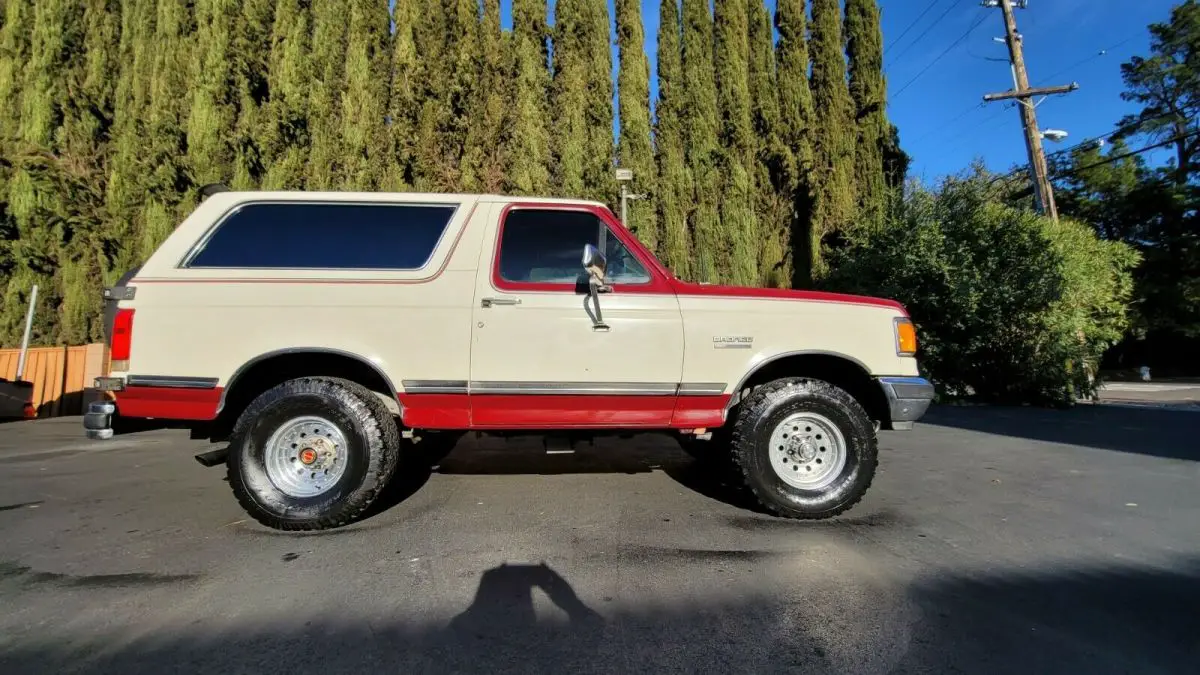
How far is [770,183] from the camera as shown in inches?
538

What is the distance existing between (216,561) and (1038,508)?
5.27 metres

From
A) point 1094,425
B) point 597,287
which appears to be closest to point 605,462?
point 597,287

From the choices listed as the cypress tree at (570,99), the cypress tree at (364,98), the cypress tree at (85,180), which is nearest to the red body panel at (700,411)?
the cypress tree at (570,99)

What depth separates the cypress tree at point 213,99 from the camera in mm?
11875

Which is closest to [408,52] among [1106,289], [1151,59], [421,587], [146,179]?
[146,179]

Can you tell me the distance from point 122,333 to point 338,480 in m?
1.58

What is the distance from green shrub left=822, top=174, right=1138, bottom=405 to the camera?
9156 millimetres

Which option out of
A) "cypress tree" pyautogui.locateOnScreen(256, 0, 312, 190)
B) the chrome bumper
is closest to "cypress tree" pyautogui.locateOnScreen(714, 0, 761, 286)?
"cypress tree" pyautogui.locateOnScreen(256, 0, 312, 190)

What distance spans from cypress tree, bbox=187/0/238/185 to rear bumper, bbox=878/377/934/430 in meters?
13.3

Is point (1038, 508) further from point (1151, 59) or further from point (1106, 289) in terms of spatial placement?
point (1151, 59)

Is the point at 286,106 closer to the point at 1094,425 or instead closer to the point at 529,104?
the point at 529,104

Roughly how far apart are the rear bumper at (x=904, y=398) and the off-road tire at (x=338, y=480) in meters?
3.30

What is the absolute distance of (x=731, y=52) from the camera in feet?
45.8

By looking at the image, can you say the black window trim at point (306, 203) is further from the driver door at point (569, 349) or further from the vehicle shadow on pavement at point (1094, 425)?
the vehicle shadow on pavement at point (1094, 425)
